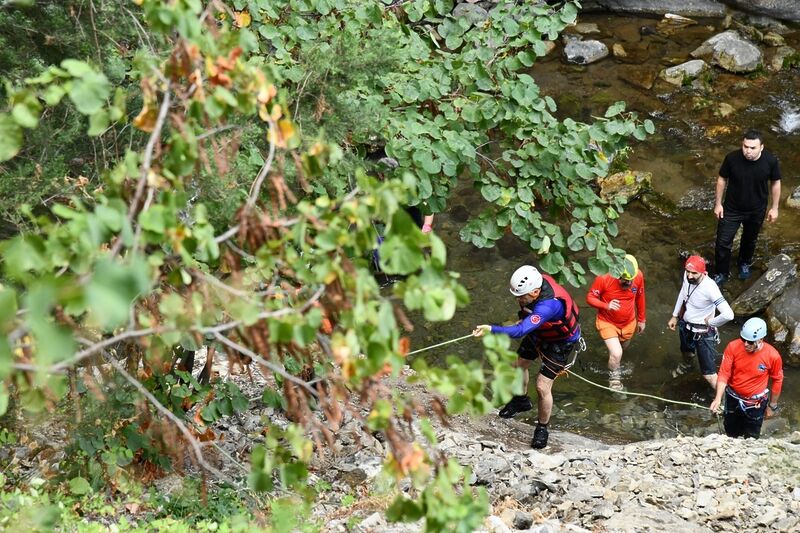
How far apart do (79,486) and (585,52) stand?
13.9 metres

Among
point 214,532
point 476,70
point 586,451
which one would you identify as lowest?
point 586,451

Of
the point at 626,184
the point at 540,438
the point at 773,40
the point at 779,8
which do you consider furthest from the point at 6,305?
the point at 779,8

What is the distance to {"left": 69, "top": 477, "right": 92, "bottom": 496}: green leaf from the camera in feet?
18.7

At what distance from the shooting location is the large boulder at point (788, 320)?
9.87 m

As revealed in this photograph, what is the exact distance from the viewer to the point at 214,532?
17.1 ft

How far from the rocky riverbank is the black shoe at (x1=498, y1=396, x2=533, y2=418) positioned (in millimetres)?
865

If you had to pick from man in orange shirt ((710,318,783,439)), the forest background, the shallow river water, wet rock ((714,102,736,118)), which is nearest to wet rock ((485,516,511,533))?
the forest background

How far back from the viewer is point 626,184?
1306cm

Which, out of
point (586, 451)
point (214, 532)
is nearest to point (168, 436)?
point (214, 532)

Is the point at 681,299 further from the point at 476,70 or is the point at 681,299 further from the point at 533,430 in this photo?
the point at 476,70

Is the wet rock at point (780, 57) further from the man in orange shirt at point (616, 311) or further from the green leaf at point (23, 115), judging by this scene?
the green leaf at point (23, 115)

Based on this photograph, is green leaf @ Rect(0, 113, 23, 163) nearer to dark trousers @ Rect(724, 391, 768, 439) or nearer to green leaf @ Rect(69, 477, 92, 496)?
green leaf @ Rect(69, 477, 92, 496)

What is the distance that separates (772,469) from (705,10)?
45.6ft

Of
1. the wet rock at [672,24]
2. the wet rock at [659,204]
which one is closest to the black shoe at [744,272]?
the wet rock at [659,204]
